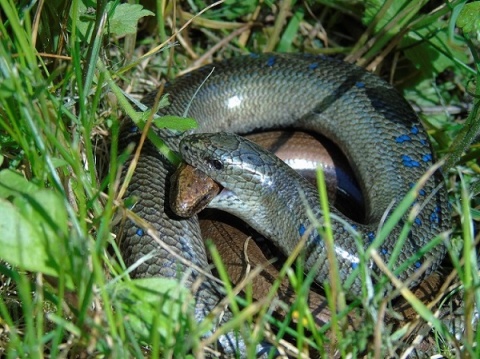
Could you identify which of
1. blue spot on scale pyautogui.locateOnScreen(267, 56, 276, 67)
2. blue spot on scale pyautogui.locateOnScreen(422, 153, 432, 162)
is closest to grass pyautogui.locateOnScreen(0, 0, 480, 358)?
blue spot on scale pyautogui.locateOnScreen(422, 153, 432, 162)

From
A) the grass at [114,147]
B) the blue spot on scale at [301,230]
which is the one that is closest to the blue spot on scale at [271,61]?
the grass at [114,147]

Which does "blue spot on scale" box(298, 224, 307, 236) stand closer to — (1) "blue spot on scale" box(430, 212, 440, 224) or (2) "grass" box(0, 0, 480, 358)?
(2) "grass" box(0, 0, 480, 358)

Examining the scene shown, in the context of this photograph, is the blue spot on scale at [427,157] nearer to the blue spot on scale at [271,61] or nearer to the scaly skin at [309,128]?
the scaly skin at [309,128]

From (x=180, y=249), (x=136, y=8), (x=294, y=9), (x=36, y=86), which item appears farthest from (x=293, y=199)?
(x=294, y=9)

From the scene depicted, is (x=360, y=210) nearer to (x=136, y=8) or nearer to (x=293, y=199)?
(x=293, y=199)

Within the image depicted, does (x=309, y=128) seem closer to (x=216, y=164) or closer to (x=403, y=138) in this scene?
(x=403, y=138)
